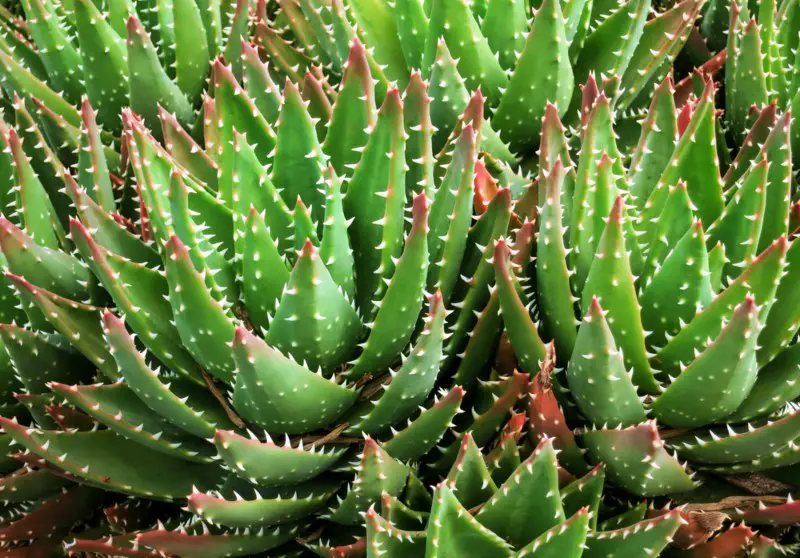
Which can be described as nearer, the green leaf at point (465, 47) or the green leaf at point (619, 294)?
the green leaf at point (619, 294)

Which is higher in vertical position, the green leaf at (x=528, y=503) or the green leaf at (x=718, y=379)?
the green leaf at (x=718, y=379)

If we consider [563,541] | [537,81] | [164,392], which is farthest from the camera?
[537,81]

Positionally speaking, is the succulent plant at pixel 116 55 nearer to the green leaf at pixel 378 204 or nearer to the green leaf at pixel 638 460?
the green leaf at pixel 378 204

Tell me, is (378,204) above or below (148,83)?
below

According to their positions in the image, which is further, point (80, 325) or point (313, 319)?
point (80, 325)

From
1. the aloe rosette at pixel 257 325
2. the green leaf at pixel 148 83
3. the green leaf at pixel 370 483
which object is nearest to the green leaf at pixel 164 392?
the aloe rosette at pixel 257 325

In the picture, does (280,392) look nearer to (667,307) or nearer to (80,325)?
(80,325)

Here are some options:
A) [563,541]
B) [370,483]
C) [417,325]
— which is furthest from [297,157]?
[563,541]

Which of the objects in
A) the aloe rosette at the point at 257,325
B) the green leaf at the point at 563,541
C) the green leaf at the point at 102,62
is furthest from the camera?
the green leaf at the point at 102,62
